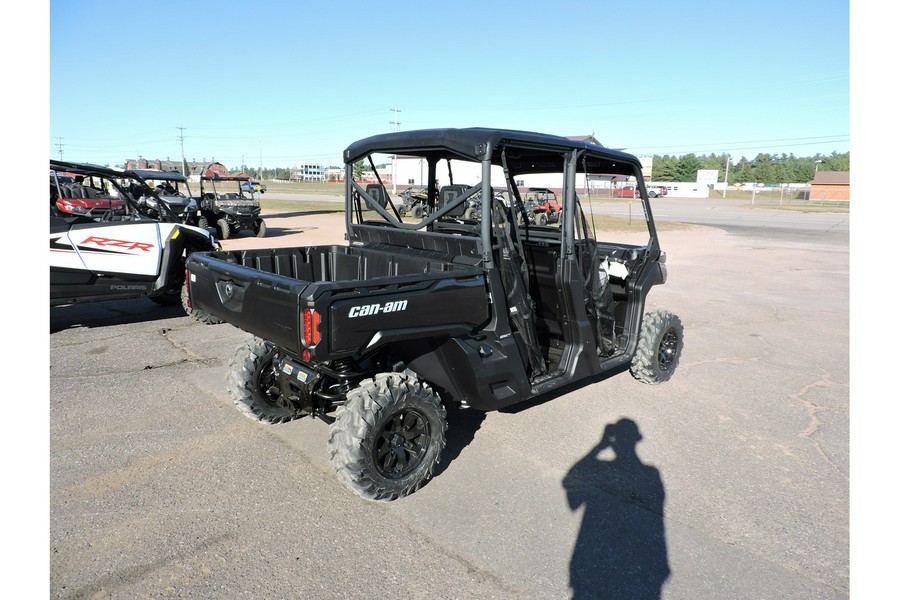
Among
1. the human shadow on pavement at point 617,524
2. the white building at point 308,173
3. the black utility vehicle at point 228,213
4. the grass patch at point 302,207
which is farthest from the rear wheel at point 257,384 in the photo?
the white building at point 308,173

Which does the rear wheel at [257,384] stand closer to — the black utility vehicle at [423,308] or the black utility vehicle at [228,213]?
the black utility vehicle at [423,308]

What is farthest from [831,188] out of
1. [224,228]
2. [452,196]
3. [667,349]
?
[452,196]

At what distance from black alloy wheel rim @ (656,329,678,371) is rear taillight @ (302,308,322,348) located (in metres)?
3.80

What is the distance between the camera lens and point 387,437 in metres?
3.61

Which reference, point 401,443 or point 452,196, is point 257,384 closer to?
point 401,443

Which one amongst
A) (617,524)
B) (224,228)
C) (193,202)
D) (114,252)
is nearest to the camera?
(617,524)

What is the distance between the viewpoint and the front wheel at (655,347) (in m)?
5.61

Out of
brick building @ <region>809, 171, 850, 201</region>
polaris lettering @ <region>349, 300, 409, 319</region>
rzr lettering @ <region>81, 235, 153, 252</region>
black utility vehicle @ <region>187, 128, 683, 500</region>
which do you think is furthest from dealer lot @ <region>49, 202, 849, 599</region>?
brick building @ <region>809, 171, 850, 201</region>

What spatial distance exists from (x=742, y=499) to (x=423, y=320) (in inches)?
89.1

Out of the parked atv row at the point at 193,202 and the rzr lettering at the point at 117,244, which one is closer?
the rzr lettering at the point at 117,244

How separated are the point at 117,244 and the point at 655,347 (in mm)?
6276

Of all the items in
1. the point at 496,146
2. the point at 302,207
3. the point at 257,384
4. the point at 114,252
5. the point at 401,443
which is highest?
the point at 302,207

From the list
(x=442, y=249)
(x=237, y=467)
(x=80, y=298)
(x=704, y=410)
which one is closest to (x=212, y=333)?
(x=80, y=298)

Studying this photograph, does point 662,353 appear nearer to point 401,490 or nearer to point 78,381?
point 401,490
